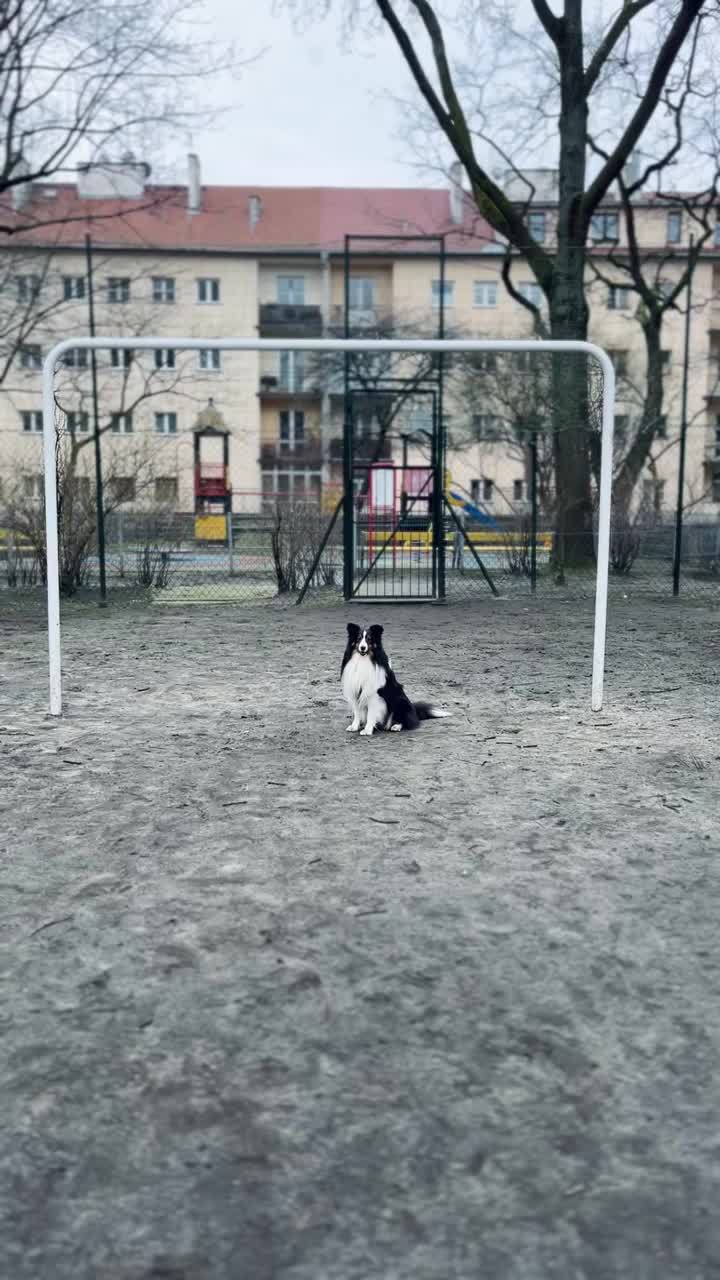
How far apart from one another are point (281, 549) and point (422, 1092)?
40.1 ft

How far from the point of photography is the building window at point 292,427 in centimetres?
4241

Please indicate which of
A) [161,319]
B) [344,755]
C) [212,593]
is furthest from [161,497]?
[161,319]

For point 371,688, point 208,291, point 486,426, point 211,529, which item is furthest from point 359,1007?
point 208,291

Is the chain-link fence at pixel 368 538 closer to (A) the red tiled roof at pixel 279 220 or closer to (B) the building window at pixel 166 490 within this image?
(B) the building window at pixel 166 490

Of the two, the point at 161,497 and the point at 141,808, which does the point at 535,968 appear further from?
the point at 161,497

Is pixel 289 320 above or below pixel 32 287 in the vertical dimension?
above

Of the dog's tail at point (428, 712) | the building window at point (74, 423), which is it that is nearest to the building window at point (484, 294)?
the building window at point (74, 423)

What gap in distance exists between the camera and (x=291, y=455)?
41.8 metres

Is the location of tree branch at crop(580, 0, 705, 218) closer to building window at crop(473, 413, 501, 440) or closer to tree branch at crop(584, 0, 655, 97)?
tree branch at crop(584, 0, 655, 97)

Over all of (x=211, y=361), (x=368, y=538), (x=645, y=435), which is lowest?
(x=368, y=538)

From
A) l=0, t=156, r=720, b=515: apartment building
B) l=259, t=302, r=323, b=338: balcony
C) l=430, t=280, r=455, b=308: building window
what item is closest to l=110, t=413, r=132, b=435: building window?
l=0, t=156, r=720, b=515: apartment building

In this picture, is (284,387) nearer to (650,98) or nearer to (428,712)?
(650,98)

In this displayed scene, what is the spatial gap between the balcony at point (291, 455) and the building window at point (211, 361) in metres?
3.39

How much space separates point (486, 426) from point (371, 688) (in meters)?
28.0
